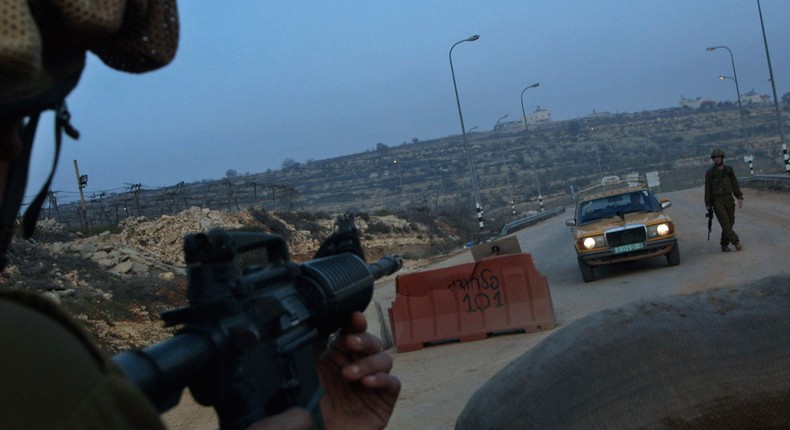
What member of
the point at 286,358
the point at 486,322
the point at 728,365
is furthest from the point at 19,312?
the point at 486,322

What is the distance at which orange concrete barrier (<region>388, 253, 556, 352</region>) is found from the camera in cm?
1162

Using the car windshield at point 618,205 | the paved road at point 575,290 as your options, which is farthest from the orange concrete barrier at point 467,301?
the car windshield at point 618,205

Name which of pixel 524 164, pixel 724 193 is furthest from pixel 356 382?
pixel 524 164

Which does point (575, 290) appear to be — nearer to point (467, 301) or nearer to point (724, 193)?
point (724, 193)

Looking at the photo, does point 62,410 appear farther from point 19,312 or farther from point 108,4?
point 108,4

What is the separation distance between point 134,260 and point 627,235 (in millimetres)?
14635

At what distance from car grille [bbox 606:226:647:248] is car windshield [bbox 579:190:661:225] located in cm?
87

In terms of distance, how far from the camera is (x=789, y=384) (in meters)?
2.77

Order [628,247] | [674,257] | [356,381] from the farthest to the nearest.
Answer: [674,257]
[628,247]
[356,381]

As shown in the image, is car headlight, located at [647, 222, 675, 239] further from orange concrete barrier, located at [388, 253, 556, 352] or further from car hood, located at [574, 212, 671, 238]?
orange concrete barrier, located at [388, 253, 556, 352]

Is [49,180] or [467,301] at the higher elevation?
[49,180]

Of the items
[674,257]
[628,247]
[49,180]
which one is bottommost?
[674,257]

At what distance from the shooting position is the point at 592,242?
51.1 ft

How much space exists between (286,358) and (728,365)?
5.72 feet
